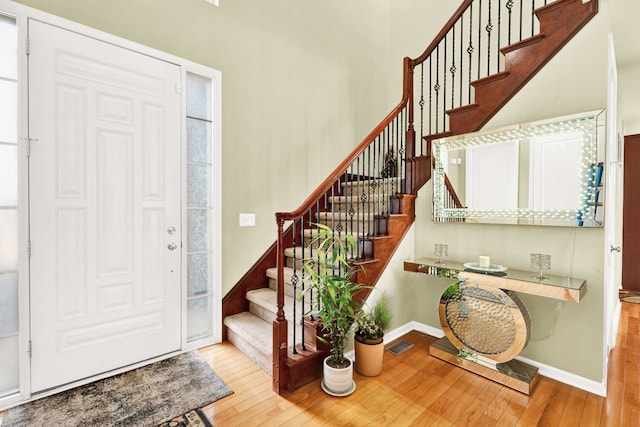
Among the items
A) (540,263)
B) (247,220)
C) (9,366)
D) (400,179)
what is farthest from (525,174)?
(9,366)

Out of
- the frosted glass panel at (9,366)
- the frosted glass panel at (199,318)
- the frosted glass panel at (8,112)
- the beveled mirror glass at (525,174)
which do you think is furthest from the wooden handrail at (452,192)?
the frosted glass panel at (9,366)

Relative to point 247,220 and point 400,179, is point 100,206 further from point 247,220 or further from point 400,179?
point 400,179

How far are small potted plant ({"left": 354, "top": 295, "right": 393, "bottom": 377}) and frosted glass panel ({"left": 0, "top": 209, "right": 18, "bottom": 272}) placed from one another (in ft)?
7.77

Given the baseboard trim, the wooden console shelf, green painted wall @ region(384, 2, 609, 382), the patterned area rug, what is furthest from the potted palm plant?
green painted wall @ region(384, 2, 609, 382)

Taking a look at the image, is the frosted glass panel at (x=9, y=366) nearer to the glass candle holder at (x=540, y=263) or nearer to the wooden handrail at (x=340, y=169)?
the wooden handrail at (x=340, y=169)

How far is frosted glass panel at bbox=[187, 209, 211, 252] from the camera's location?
8.80ft

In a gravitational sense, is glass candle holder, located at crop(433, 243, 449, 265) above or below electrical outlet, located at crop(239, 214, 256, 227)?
below

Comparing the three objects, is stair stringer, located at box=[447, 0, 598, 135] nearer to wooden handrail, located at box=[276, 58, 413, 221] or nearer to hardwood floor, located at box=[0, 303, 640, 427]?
wooden handrail, located at box=[276, 58, 413, 221]

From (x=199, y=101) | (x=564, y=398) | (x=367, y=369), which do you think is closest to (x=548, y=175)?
(x=564, y=398)

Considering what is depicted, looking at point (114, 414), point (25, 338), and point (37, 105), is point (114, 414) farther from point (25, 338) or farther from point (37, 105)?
point (37, 105)

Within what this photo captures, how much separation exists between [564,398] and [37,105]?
13.3ft

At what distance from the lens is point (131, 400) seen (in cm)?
198

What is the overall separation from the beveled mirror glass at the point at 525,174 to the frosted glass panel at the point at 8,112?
3221mm

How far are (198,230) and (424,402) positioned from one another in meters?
2.23
